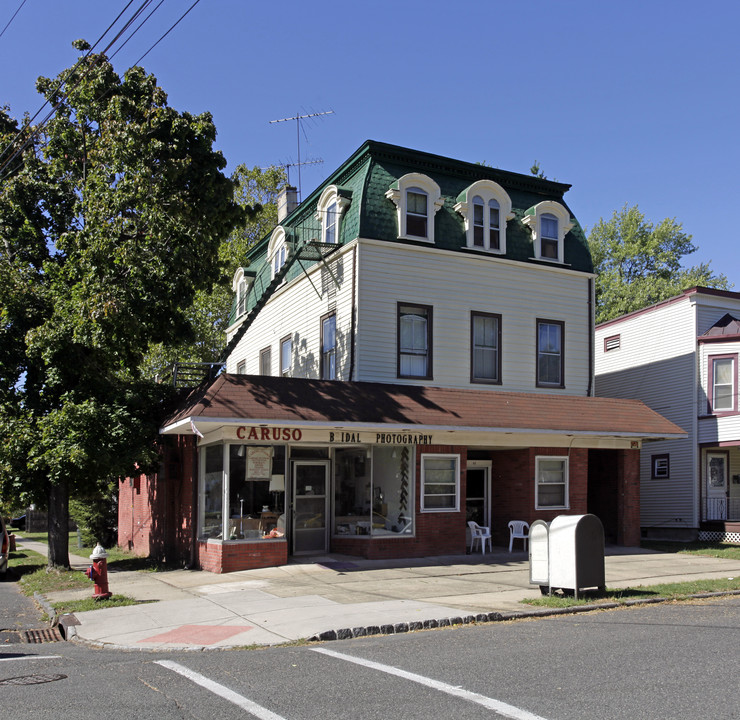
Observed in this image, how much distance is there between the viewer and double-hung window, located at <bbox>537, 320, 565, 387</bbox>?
22078mm

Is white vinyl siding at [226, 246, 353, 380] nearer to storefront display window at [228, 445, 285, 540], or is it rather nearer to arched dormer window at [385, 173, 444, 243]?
arched dormer window at [385, 173, 444, 243]

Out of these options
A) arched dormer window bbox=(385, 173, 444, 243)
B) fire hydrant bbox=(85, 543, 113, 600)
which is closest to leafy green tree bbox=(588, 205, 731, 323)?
arched dormer window bbox=(385, 173, 444, 243)

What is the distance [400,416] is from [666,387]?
1316cm

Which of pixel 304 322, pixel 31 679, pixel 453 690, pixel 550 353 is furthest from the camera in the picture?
pixel 304 322

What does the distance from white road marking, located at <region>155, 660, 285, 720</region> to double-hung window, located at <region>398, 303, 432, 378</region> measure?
12.3 m

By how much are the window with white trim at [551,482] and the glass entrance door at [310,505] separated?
5444mm

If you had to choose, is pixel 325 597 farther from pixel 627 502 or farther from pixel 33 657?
pixel 627 502

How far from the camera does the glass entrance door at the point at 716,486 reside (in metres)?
25.6

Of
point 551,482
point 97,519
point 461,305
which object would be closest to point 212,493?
point 461,305

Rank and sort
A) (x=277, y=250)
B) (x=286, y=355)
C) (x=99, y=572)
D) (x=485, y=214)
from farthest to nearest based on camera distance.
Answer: (x=277, y=250) → (x=286, y=355) → (x=485, y=214) → (x=99, y=572)

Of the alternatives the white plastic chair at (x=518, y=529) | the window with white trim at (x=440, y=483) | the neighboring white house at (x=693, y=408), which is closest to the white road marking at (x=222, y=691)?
the window with white trim at (x=440, y=483)

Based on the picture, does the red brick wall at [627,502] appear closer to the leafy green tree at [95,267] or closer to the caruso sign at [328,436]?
the caruso sign at [328,436]

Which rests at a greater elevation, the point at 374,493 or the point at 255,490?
the point at 255,490

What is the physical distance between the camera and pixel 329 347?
21.6 meters
